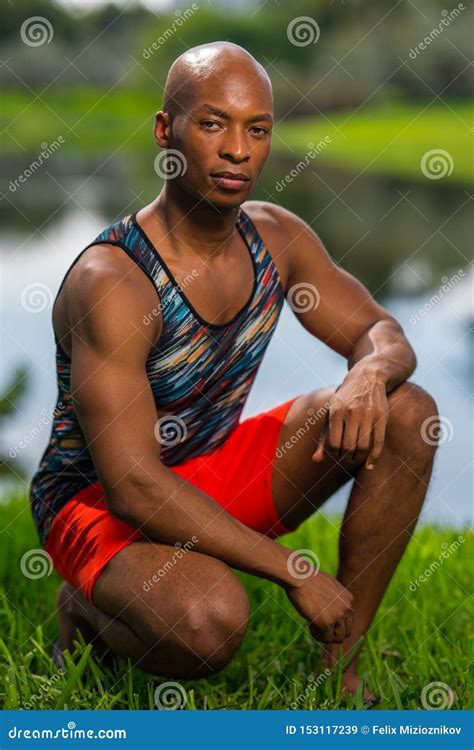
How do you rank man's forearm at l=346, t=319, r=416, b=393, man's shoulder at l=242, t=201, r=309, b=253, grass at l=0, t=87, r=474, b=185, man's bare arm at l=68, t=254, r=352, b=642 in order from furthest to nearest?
grass at l=0, t=87, r=474, b=185
man's shoulder at l=242, t=201, r=309, b=253
man's forearm at l=346, t=319, r=416, b=393
man's bare arm at l=68, t=254, r=352, b=642

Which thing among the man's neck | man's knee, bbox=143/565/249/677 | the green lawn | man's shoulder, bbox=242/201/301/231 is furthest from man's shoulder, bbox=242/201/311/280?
the green lawn

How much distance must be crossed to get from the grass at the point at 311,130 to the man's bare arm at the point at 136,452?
18.4m

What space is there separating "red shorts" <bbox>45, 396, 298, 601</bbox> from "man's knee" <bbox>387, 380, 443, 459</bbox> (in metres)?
0.32

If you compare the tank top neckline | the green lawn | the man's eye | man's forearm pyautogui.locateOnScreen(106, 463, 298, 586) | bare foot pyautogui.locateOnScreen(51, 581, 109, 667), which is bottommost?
bare foot pyautogui.locateOnScreen(51, 581, 109, 667)

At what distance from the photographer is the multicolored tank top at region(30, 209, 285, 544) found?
258cm

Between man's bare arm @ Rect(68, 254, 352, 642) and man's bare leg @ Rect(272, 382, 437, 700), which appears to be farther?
man's bare leg @ Rect(272, 382, 437, 700)

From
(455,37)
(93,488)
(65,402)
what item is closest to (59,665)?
(93,488)

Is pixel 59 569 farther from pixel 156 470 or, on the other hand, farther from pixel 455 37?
pixel 455 37

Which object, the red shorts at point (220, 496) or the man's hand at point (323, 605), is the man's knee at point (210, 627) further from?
the red shorts at point (220, 496)

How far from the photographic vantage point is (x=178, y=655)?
2.49 m

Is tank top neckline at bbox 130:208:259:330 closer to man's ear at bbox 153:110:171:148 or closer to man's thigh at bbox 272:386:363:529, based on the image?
man's ear at bbox 153:110:171:148

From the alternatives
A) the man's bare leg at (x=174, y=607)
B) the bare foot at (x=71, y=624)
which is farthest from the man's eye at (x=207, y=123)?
the bare foot at (x=71, y=624)

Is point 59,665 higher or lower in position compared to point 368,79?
lower

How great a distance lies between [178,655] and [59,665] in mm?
482
